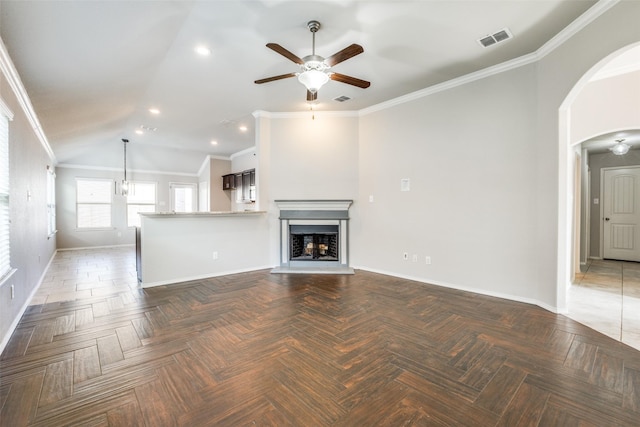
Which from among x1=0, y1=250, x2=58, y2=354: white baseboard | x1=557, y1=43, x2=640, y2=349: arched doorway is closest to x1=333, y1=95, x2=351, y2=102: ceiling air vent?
x1=557, y1=43, x2=640, y2=349: arched doorway

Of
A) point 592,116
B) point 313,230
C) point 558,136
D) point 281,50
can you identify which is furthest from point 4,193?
point 592,116

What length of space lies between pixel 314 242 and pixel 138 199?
660cm

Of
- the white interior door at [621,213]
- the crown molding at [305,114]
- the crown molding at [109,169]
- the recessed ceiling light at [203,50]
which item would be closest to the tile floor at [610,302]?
the white interior door at [621,213]

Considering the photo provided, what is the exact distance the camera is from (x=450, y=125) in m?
3.88

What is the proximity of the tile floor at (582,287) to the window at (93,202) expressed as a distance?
5.30 feet

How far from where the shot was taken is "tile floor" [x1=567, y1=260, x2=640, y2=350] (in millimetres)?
2564

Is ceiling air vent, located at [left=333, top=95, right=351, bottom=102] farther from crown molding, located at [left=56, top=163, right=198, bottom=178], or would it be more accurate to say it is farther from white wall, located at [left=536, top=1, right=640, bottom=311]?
crown molding, located at [left=56, top=163, right=198, bottom=178]

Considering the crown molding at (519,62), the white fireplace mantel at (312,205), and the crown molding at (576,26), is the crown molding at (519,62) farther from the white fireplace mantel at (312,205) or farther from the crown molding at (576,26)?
the white fireplace mantel at (312,205)

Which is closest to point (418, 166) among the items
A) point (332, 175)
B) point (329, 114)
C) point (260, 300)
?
point (332, 175)

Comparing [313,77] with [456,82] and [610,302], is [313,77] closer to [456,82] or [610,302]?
[456,82]

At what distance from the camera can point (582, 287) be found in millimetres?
3914

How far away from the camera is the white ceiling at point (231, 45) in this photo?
2178 mm

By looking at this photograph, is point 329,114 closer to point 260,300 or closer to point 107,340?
point 260,300

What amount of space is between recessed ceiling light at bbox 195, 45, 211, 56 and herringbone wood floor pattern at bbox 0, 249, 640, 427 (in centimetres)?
294
